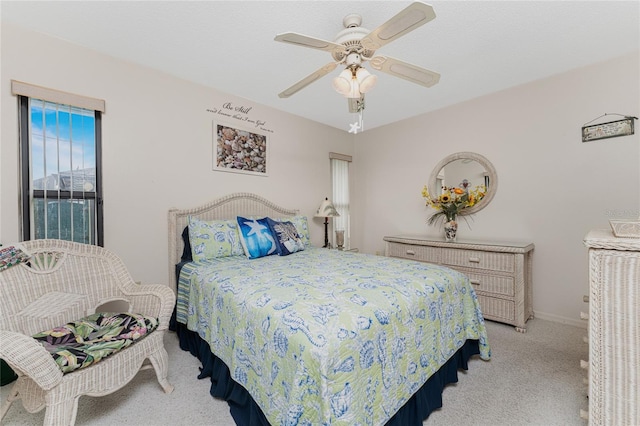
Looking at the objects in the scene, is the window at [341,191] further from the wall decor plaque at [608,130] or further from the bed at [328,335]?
the wall decor plaque at [608,130]

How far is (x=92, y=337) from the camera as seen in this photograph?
4.98 ft

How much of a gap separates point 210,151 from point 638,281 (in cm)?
327

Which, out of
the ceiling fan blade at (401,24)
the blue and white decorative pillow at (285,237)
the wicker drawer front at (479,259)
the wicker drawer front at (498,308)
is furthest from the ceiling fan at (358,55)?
the wicker drawer front at (498,308)

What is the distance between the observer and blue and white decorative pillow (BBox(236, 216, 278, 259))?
2.50m

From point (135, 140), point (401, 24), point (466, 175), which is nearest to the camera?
point (401, 24)

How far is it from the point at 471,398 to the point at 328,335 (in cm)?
128

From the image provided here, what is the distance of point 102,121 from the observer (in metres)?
2.25

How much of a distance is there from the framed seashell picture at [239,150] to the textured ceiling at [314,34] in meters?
0.50

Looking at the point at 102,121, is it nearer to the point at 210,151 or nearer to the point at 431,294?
the point at 210,151

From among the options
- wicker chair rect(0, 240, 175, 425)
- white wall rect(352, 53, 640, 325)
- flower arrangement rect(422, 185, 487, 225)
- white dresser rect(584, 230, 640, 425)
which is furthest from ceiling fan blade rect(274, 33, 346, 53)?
white wall rect(352, 53, 640, 325)

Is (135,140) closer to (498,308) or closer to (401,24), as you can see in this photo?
(401,24)

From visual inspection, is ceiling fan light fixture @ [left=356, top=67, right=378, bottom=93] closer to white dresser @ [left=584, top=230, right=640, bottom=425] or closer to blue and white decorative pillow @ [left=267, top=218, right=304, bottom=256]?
white dresser @ [left=584, top=230, right=640, bottom=425]

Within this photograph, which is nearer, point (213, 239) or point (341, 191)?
point (213, 239)

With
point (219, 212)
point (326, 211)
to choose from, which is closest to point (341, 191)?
point (326, 211)
